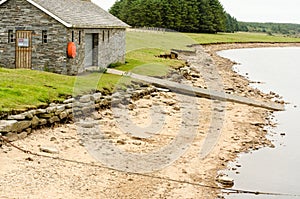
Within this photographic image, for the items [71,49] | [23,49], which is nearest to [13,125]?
[71,49]

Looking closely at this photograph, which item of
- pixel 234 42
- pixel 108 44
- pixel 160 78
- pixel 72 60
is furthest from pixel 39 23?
pixel 234 42

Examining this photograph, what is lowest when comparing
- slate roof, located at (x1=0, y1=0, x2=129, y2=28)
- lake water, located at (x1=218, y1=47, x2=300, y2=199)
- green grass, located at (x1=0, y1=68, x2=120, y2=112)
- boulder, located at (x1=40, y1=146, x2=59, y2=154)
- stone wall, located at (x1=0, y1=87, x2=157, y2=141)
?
lake water, located at (x1=218, y1=47, x2=300, y2=199)

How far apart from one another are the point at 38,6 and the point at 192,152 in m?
11.6

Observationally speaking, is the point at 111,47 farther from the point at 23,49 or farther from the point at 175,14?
the point at 175,14

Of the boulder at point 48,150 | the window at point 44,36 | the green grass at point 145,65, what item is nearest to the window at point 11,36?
the window at point 44,36

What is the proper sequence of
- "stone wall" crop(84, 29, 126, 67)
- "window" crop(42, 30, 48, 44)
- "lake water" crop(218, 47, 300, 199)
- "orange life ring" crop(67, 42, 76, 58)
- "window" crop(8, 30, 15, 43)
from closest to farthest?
"lake water" crop(218, 47, 300, 199) < "orange life ring" crop(67, 42, 76, 58) < "window" crop(42, 30, 48, 44) < "window" crop(8, 30, 15, 43) < "stone wall" crop(84, 29, 126, 67)

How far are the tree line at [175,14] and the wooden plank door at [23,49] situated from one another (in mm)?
A: 59169

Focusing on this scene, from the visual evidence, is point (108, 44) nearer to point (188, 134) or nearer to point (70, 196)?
point (188, 134)

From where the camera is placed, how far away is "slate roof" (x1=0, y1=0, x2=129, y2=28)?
22953 millimetres

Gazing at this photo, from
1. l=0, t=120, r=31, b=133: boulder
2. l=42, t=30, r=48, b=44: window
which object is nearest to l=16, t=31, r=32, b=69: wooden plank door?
l=42, t=30, r=48, b=44: window

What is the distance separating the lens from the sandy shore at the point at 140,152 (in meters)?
11.4

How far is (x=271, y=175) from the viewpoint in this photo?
46.4 feet

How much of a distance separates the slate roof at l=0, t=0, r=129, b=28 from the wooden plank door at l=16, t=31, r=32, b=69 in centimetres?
160

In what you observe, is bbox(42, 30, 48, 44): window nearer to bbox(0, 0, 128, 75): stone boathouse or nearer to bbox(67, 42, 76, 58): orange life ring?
Result: bbox(0, 0, 128, 75): stone boathouse
